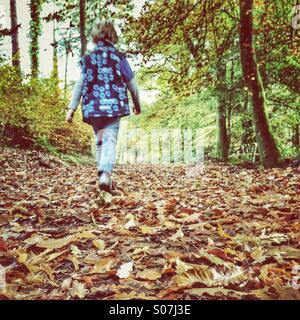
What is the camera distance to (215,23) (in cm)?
477

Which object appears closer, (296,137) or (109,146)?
(109,146)

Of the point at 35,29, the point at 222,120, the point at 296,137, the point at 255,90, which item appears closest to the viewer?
the point at 35,29

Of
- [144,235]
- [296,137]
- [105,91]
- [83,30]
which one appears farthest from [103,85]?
[296,137]

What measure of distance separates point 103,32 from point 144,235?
195 centimetres

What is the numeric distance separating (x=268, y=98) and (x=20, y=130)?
9.49ft

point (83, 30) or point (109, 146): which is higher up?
point (83, 30)

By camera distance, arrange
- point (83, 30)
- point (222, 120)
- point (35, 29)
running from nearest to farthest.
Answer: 1. point (35, 29)
2. point (83, 30)
3. point (222, 120)

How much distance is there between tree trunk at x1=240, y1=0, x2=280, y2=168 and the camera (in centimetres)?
432

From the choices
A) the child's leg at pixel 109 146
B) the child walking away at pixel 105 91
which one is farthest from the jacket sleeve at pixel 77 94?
the child's leg at pixel 109 146

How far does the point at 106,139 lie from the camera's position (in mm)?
3352

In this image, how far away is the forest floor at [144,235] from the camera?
167 centimetres

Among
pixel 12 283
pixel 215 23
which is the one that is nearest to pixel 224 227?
pixel 12 283

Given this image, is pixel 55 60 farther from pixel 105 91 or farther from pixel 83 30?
A: pixel 105 91

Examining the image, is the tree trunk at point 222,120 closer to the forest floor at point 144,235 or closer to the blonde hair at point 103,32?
the forest floor at point 144,235
